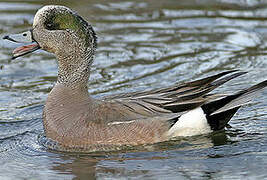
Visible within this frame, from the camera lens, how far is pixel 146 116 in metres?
6.57

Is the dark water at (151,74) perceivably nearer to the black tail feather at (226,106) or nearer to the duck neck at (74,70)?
the black tail feather at (226,106)

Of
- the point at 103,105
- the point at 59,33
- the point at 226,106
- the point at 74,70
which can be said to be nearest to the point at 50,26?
the point at 59,33

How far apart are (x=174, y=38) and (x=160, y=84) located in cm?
212

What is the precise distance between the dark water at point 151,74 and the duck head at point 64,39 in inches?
36.9

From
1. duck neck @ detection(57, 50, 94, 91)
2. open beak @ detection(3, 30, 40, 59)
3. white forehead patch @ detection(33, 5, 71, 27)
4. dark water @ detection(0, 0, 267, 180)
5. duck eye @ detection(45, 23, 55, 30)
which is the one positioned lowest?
dark water @ detection(0, 0, 267, 180)

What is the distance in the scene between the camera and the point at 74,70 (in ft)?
22.6

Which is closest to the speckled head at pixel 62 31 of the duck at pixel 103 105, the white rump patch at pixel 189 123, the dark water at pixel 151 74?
the duck at pixel 103 105

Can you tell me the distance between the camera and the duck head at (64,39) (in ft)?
22.0

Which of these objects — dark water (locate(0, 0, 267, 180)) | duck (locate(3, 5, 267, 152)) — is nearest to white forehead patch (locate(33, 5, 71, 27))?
duck (locate(3, 5, 267, 152))

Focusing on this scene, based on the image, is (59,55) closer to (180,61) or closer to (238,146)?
(238,146)

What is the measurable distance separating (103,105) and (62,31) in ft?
3.02

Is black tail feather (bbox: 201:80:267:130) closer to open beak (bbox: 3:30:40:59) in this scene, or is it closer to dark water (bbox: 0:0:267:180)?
dark water (bbox: 0:0:267:180)

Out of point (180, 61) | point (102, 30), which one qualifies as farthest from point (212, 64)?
point (102, 30)

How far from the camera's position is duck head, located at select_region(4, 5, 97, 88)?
671 centimetres
